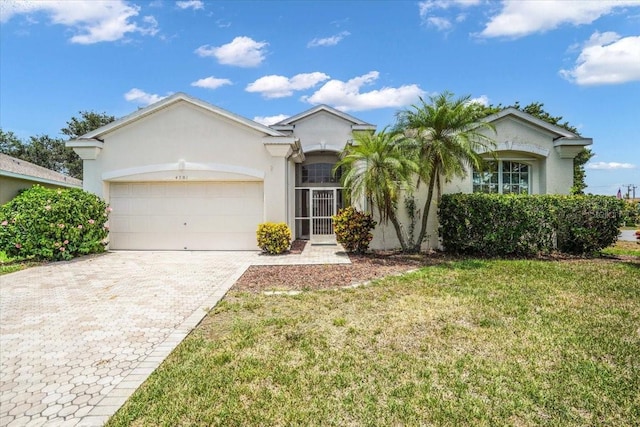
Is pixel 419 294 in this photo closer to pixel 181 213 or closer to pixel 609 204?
pixel 609 204

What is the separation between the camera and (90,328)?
18.2 ft

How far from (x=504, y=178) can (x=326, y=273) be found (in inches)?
405

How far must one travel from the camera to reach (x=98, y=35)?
1454cm

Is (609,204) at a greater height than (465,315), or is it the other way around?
(609,204)

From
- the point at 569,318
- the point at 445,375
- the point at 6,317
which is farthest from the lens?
the point at 6,317

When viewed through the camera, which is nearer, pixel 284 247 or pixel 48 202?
pixel 48 202

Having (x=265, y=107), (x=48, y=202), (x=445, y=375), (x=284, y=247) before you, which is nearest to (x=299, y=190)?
(x=284, y=247)

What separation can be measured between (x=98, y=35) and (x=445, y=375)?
18.2 metres

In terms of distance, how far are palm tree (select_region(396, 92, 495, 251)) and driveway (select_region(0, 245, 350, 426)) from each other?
659cm

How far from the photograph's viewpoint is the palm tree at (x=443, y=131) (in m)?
11.5

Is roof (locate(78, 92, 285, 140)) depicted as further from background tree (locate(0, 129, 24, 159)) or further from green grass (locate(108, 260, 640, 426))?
background tree (locate(0, 129, 24, 159))

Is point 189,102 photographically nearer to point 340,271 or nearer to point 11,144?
point 340,271

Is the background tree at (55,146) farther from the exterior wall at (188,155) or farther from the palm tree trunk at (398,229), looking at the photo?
the palm tree trunk at (398,229)

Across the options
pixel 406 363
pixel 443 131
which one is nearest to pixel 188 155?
pixel 443 131
